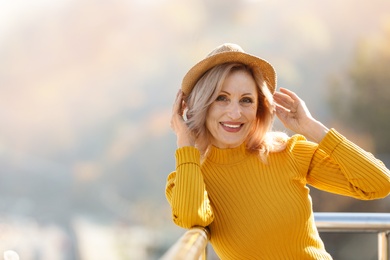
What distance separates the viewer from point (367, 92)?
8.91 metres

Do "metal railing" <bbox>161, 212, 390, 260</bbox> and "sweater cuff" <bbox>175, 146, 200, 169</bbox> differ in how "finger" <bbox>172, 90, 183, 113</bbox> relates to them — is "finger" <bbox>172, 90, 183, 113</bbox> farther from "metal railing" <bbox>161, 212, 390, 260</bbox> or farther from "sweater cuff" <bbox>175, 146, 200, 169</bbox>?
"metal railing" <bbox>161, 212, 390, 260</bbox>

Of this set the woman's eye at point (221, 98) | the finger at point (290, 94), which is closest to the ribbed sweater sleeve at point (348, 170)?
the finger at point (290, 94)

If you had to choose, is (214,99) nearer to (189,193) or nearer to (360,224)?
(189,193)

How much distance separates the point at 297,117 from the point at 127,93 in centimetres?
870

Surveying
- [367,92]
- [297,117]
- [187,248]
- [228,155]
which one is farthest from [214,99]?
[367,92]

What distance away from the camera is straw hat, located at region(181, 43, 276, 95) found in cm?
122

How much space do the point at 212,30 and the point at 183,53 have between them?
54.4 inches

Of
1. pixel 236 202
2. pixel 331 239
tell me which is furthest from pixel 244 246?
pixel 331 239

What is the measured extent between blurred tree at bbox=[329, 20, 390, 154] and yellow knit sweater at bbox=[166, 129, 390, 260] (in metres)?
7.55

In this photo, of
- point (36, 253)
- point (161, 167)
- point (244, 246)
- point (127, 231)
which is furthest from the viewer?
point (127, 231)

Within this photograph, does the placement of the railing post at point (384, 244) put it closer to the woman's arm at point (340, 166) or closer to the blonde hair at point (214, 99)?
the woman's arm at point (340, 166)

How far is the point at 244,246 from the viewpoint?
1.19 meters

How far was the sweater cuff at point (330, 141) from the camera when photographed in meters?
1.27

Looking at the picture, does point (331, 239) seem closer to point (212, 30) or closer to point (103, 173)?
point (212, 30)
